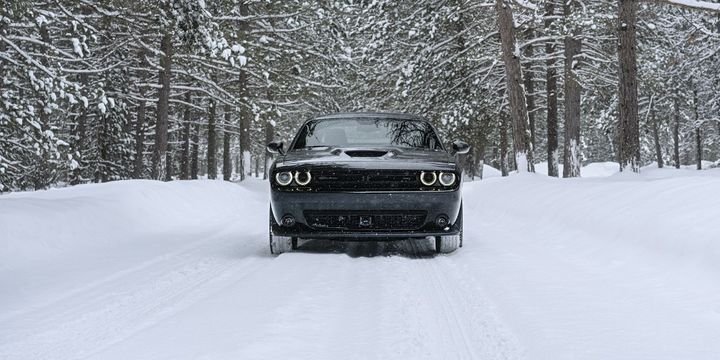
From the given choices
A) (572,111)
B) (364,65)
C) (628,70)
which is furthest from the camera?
(364,65)

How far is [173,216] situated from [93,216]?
2.43 m

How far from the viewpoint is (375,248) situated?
728 centimetres

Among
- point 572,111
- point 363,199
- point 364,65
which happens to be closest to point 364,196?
point 363,199

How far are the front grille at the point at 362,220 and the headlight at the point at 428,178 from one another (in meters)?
0.31

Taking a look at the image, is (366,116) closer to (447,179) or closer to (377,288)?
(447,179)

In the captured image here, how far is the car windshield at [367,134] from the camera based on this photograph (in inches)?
288

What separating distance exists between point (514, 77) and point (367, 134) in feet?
31.6

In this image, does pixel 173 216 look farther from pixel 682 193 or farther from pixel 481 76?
pixel 481 76

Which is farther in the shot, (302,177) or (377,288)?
(302,177)

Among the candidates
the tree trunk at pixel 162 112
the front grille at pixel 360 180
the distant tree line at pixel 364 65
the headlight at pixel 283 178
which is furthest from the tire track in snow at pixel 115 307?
the tree trunk at pixel 162 112

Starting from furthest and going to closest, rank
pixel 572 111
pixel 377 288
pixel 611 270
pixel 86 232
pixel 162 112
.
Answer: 1. pixel 572 111
2. pixel 162 112
3. pixel 86 232
4. pixel 611 270
5. pixel 377 288

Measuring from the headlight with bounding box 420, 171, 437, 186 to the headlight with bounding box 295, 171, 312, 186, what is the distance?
1.17 m

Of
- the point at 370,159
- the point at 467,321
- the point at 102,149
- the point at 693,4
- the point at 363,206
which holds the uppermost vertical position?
the point at 693,4

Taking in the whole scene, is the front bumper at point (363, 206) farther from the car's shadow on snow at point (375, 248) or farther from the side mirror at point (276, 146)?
the side mirror at point (276, 146)
